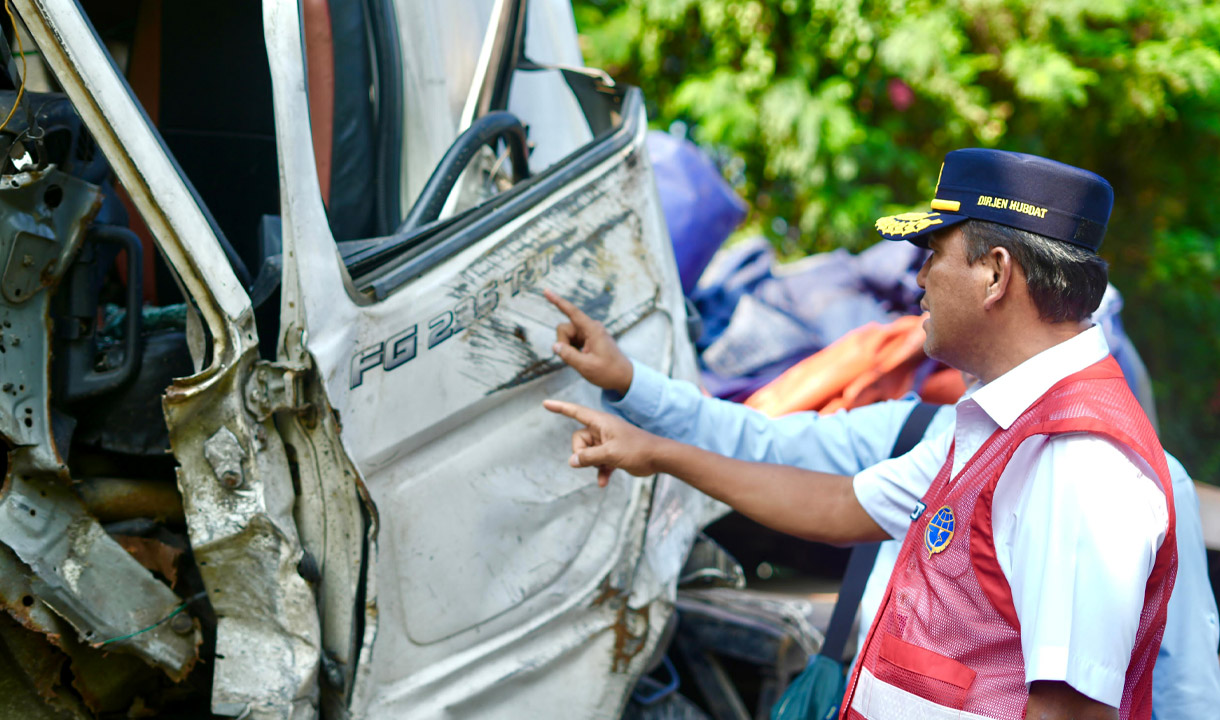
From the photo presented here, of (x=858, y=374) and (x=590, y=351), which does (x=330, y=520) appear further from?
(x=858, y=374)

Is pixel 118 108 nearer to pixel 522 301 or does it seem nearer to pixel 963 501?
pixel 522 301

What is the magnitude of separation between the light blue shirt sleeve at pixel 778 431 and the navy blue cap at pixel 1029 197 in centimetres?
87

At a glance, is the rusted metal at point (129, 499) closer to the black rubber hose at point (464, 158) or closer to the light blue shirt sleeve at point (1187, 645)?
the black rubber hose at point (464, 158)

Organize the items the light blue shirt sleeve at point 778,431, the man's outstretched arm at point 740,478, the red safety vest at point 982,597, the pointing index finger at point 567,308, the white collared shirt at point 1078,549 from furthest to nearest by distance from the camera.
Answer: the light blue shirt sleeve at point 778,431
the pointing index finger at point 567,308
the man's outstretched arm at point 740,478
the red safety vest at point 982,597
the white collared shirt at point 1078,549

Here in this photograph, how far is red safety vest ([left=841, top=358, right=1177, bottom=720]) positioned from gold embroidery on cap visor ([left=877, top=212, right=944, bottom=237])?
320mm

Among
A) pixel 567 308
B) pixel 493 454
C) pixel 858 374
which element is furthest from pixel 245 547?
pixel 858 374

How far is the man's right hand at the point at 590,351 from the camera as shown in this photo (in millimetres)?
2178

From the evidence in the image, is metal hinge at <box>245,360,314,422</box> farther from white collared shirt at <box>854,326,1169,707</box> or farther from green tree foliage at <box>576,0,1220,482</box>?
green tree foliage at <box>576,0,1220,482</box>

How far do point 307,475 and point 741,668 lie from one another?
1.62m

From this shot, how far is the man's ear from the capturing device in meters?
1.49

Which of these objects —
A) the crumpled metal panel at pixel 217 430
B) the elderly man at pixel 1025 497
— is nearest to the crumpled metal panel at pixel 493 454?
the crumpled metal panel at pixel 217 430

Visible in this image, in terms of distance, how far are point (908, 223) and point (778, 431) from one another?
33.9 inches

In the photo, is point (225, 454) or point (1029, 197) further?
point (225, 454)

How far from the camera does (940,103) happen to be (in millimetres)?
6938
